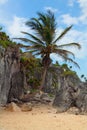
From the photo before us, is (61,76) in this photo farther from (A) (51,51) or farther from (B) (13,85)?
(B) (13,85)

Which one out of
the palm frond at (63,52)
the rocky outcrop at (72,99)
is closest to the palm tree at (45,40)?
the palm frond at (63,52)

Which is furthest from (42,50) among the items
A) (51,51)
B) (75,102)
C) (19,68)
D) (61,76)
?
(61,76)

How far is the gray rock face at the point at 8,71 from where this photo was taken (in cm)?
2120

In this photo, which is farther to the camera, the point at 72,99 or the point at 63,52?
the point at 63,52

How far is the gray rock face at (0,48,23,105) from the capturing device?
21197mm

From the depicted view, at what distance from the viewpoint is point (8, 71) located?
22.3 metres

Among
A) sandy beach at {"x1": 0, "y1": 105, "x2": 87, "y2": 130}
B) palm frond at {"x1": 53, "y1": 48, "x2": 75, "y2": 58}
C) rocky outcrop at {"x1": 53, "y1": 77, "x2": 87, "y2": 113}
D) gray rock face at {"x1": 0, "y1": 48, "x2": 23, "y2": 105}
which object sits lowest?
sandy beach at {"x1": 0, "y1": 105, "x2": 87, "y2": 130}

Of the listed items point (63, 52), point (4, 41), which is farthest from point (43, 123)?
point (63, 52)

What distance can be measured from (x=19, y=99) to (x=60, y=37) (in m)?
7.09

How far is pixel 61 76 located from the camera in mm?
42562

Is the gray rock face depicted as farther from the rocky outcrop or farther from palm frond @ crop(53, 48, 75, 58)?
palm frond @ crop(53, 48, 75, 58)

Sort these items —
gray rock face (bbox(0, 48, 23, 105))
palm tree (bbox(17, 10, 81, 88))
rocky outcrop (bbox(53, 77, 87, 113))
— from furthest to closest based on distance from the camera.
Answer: palm tree (bbox(17, 10, 81, 88)) < gray rock face (bbox(0, 48, 23, 105)) < rocky outcrop (bbox(53, 77, 87, 113))

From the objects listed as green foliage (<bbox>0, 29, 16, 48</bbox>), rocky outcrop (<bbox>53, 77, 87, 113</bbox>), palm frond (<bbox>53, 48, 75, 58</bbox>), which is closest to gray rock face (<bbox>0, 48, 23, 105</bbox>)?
green foliage (<bbox>0, 29, 16, 48</bbox>)

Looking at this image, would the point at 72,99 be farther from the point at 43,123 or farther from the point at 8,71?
the point at 43,123
